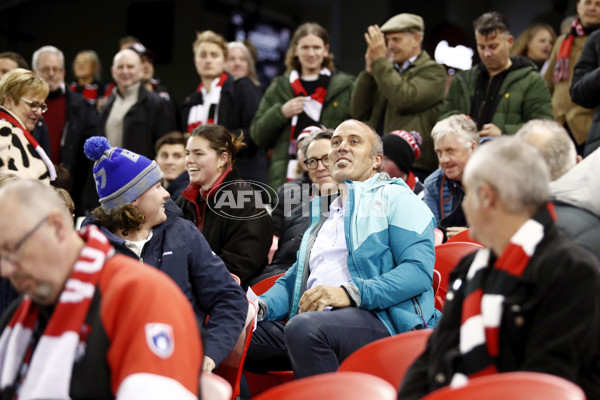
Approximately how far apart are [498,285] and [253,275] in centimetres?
245

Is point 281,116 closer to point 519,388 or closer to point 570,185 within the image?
point 570,185

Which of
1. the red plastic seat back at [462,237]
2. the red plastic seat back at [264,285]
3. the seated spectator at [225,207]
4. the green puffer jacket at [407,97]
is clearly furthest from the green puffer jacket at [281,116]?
the red plastic seat back at [264,285]

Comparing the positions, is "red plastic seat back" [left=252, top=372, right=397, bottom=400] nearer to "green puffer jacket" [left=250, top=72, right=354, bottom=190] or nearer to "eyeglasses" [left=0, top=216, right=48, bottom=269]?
"eyeglasses" [left=0, top=216, right=48, bottom=269]

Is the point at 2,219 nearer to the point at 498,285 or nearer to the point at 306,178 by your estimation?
the point at 498,285

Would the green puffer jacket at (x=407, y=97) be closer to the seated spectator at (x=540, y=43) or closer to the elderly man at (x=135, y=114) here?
the seated spectator at (x=540, y=43)

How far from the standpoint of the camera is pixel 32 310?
6.80 ft

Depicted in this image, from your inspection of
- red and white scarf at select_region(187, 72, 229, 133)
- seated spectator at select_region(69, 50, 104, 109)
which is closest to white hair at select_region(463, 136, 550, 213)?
red and white scarf at select_region(187, 72, 229, 133)

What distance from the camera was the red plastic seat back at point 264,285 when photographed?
405 cm

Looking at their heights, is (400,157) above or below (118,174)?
below

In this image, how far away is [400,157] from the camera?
5125 mm

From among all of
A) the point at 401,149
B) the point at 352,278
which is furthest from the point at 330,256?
the point at 401,149

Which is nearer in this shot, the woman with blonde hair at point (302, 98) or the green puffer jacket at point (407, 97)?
the green puffer jacket at point (407, 97)

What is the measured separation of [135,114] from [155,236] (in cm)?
390

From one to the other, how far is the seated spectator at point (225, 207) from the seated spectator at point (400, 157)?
96 cm
